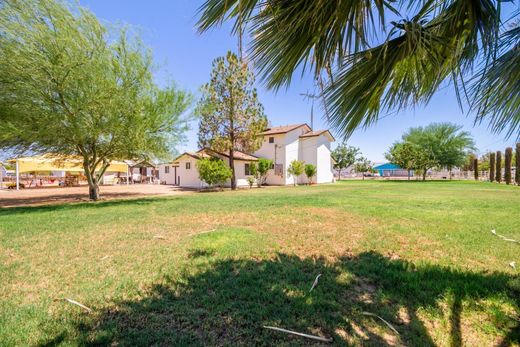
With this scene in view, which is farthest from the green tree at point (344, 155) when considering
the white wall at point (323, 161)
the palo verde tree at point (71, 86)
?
the palo verde tree at point (71, 86)

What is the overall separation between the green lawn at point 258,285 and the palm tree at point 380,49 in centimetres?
217

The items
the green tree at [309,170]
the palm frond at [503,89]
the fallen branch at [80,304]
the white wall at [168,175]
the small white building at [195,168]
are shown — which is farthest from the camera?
the white wall at [168,175]

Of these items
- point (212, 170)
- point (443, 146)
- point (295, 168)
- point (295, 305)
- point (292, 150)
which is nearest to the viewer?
point (295, 305)

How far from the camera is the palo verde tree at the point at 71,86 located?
9289mm

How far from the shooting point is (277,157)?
2861cm

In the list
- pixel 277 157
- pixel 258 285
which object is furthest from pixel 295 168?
pixel 258 285

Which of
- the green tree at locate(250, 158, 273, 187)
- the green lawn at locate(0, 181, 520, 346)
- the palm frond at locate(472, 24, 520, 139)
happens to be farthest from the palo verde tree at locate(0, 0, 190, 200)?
the green tree at locate(250, 158, 273, 187)

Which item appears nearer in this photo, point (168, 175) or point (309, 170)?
point (309, 170)

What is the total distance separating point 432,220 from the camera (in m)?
7.82

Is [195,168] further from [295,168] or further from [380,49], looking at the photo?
[380,49]

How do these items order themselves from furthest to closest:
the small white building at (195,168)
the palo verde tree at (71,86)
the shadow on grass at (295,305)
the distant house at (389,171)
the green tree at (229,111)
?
the distant house at (389,171) → the small white building at (195,168) → the green tree at (229,111) → the palo verde tree at (71,86) → the shadow on grass at (295,305)

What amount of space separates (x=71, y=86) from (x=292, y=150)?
878 inches

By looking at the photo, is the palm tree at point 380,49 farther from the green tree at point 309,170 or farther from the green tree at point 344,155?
the green tree at point 344,155

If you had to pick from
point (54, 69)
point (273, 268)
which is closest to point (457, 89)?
point (273, 268)
